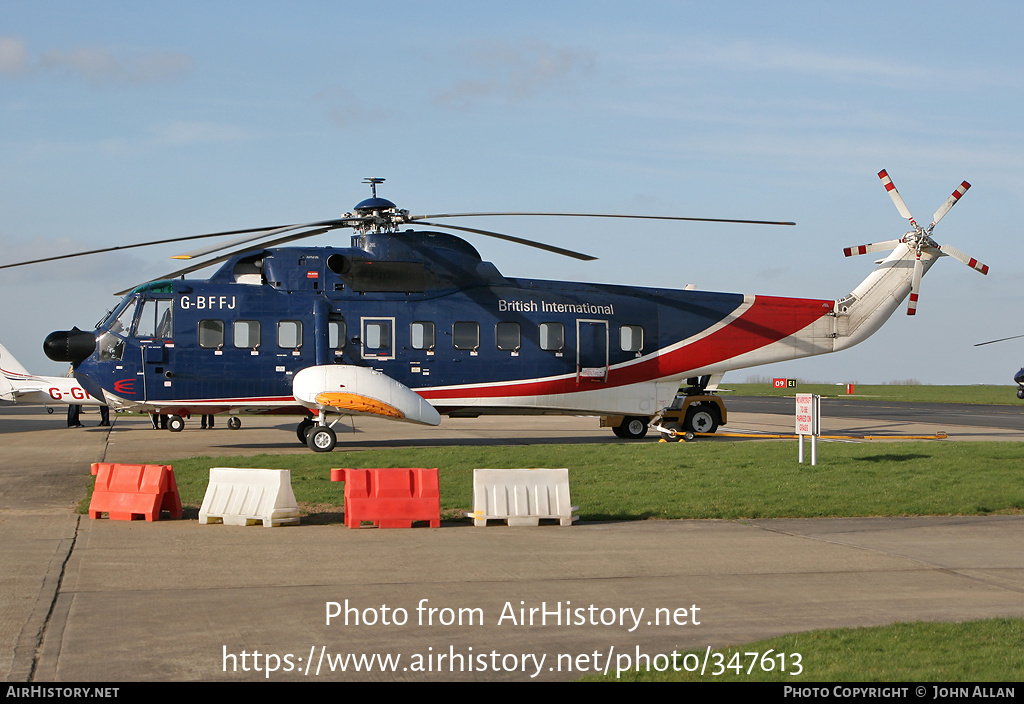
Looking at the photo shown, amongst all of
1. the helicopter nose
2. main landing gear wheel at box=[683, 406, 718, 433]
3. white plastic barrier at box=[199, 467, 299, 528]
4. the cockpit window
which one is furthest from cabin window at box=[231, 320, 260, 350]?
main landing gear wheel at box=[683, 406, 718, 433]

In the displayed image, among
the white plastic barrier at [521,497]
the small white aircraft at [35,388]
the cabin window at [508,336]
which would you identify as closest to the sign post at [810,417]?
the white plastic barrier at [521,497]

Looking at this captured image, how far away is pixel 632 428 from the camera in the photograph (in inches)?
1125

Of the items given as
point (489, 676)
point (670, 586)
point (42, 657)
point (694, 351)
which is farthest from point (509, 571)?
point (694, 351)

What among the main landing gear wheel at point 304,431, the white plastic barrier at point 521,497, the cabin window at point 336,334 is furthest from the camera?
the main landing gear wheel at point 304,431

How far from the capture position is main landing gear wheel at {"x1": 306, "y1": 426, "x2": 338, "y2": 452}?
22.7 meters

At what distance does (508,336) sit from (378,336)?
3368mm

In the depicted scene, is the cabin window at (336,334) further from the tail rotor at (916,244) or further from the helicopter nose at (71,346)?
the tail rotor at (916,244)

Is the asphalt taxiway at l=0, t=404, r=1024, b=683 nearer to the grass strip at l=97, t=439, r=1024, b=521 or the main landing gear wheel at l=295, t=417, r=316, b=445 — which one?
the grass strip at l=97, t=439, r=1024, b=521

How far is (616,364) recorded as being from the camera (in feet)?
84.5

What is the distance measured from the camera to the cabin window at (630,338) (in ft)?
84.6

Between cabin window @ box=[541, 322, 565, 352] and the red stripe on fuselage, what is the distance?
88 cm

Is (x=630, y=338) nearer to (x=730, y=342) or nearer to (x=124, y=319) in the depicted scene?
(x=730, y=342)

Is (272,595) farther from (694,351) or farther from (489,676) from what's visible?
(694,351)

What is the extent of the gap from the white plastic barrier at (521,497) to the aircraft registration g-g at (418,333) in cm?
892
